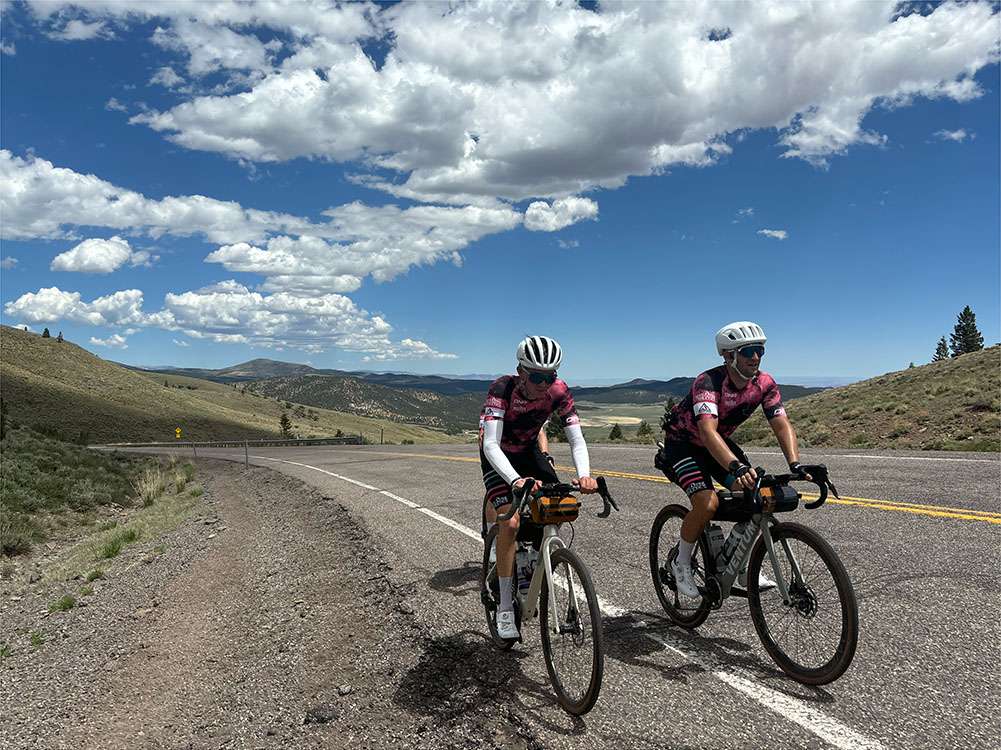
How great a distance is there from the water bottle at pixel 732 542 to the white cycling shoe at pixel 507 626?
60.4 inches

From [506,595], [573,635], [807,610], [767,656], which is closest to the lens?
[573,635]

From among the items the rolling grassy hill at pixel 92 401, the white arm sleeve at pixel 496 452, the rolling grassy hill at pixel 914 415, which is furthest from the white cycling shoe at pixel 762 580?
the rolling grassy hill at pixel 92 401

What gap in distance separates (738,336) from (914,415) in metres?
20.9

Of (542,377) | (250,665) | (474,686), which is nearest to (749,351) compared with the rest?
(542,377)

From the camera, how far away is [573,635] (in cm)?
358

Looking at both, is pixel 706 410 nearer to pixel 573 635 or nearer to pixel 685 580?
pixel 685 580

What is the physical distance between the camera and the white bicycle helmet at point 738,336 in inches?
169

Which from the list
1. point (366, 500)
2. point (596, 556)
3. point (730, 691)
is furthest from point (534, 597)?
point (366, 500)

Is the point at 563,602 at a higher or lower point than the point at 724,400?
lower

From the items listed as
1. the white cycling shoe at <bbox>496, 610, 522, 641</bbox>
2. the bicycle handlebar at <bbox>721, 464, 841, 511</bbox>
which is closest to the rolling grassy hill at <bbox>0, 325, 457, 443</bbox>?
the white cycling shoe at <bbox>496, 610, 522, 641</bbox>

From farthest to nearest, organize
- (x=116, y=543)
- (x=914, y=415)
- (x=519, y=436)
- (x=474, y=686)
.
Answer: (x=914, y=415), (x=116, y=543), (x=519, y=436), (x=474, y=686)

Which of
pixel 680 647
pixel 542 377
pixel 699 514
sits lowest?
pixel 680 647

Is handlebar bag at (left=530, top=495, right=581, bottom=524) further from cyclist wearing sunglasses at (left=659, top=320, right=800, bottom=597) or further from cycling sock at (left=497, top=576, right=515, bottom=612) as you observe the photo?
cyclist wearing sunglasses at (left=659, top=320, right=800, bottom=597)

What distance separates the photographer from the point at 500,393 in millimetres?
4531
